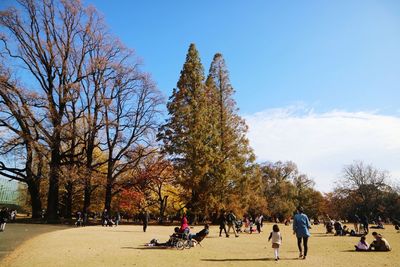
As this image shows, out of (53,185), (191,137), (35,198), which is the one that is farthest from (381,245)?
(35,198)

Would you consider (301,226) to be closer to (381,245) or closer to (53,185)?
(381,245)

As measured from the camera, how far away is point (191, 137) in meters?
37.7

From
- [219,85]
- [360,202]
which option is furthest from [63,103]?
[360,202]

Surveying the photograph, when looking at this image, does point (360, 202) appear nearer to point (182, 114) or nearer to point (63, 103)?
point (182, 114)

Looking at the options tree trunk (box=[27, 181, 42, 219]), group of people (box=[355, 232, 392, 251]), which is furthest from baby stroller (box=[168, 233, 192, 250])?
tree trunk (box=[27, 181, 42, 219])

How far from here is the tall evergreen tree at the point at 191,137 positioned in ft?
122

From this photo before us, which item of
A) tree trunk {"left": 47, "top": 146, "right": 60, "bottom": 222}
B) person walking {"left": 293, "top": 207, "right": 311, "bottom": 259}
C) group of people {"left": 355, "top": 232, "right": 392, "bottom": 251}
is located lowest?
group of people {"left": 355, "top": 232, "right": 392, "bottom": 251}

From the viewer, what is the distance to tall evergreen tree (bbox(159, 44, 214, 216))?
3719cm

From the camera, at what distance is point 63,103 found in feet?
118

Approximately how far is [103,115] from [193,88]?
10839 mm

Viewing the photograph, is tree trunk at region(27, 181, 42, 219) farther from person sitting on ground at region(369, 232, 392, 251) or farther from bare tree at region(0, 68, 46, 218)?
person sitting on ground at region(369, 232, 392, 251)

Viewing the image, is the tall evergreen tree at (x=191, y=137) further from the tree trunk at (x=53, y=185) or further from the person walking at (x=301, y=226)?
the person walking at (x=301, y=226)

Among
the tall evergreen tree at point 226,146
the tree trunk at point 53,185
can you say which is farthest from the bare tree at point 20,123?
the tall evergreen tree at point 226,146

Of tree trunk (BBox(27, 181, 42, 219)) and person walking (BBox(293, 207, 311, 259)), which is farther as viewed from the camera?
tree trunk (BBox(27, 181, 42, 219))
